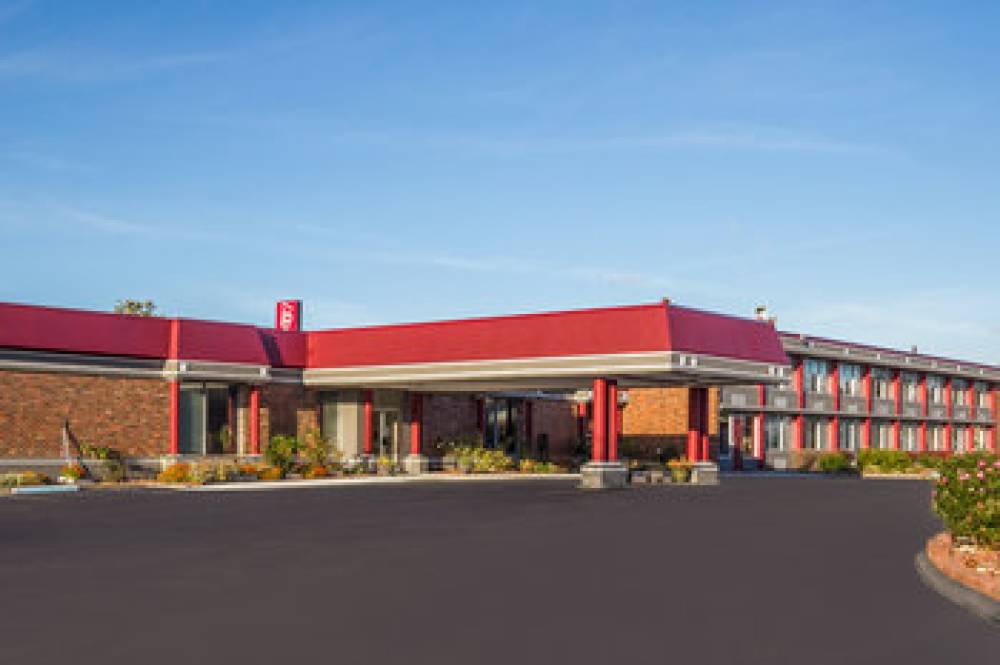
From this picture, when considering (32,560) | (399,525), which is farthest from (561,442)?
(32,560)

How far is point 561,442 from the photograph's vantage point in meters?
58.5

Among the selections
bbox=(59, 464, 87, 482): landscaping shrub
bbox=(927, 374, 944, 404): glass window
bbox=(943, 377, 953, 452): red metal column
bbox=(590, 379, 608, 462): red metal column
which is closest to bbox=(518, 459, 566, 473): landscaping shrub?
bbox=(590, 379, 608, 462): red metal column

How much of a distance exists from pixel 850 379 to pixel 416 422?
1229 inches

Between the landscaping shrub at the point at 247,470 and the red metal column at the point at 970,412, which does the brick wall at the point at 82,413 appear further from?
the red metal column at the point at 970,412

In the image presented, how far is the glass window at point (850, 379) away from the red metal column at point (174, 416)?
132ft

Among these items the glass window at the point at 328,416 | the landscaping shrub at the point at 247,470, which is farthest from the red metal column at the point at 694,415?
the landscaping shrub at the point at 247,470

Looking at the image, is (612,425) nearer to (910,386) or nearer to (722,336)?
(722,336)

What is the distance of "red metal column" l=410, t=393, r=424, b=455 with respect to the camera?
49031 mm

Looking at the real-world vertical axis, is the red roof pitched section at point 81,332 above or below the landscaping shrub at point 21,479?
above

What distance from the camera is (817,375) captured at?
218 feet

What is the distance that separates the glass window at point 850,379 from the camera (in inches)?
2692

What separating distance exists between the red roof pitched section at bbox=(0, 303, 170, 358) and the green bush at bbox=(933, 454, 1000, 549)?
95.8 feet

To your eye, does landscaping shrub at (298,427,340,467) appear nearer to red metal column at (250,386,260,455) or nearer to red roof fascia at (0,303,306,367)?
red metal column at (250,386,260,455)

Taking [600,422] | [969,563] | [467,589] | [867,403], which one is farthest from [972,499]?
[867,403]
